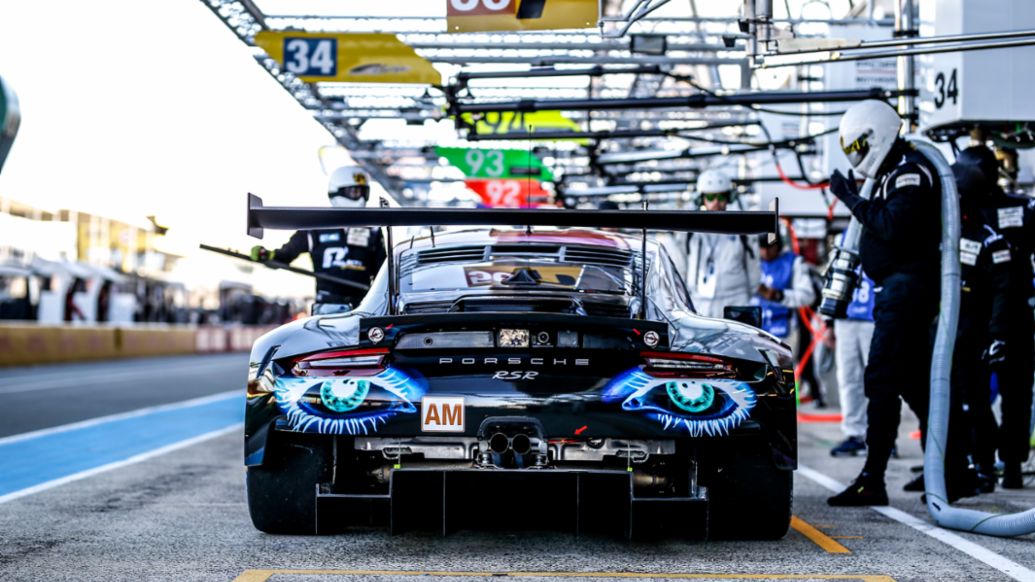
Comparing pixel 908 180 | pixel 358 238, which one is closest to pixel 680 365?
pixel 908 180

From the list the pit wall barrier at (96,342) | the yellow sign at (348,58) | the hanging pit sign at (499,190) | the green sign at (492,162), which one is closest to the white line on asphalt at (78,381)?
the pit wall barrier at (96,342)

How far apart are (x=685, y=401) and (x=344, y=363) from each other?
1.21 metres

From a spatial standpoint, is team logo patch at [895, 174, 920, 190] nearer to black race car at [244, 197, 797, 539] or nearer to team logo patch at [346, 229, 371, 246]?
black race car at [244, 197, 797, 539]

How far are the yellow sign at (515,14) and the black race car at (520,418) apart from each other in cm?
396

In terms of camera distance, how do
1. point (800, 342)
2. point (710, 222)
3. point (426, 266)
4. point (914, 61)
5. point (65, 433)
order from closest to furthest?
point (710, 222)
point (426, 266)
point (914, 61)
point (65, 433)
point (800, 342)

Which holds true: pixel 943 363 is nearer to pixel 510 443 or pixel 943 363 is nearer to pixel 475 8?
pixel 510 443

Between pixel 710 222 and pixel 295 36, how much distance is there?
6.13 m

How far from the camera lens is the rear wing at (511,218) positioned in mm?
5066

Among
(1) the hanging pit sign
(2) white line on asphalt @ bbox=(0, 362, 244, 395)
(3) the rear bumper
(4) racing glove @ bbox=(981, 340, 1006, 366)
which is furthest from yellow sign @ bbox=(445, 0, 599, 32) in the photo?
(2) white line on asphalt @ bbox=(0, 362, 244, 395)

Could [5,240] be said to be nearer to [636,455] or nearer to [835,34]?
[835,34]

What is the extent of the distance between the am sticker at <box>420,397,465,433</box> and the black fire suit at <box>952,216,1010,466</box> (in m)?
3.49

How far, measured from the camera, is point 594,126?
20609 mm

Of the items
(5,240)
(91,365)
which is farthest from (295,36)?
(5,240)

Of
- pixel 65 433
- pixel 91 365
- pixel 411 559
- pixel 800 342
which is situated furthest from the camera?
pixel 91 365
